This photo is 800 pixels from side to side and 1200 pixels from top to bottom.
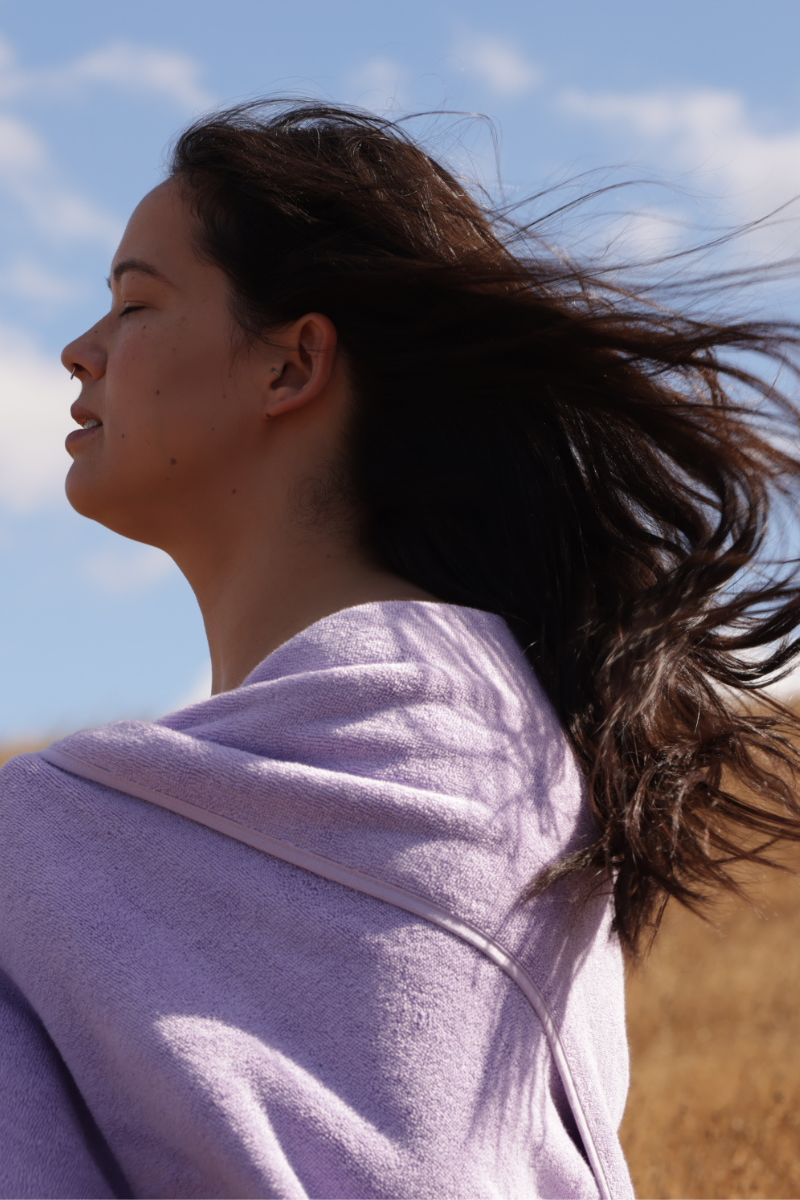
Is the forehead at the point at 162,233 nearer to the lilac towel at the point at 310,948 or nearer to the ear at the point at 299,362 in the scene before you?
the ear at the point at 299,362

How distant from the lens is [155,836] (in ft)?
4.84

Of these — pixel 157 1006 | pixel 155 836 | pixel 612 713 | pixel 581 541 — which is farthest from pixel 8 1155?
pixel 581 541

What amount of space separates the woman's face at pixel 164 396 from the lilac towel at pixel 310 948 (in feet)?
1.45

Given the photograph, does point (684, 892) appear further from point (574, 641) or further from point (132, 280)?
point (132, 280)

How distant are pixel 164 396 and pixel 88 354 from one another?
17cm

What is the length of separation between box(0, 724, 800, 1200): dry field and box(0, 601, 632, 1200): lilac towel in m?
0.49

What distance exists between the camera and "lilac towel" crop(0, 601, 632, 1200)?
4.45ft

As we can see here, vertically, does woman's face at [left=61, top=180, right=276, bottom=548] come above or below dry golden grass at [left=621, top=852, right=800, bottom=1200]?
above

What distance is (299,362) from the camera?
6.62ft

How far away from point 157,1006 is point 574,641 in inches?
26.3

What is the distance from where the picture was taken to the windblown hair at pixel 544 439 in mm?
1905

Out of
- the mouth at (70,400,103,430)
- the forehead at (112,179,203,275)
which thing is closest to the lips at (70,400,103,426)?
the mouth at (70,400,103,430)

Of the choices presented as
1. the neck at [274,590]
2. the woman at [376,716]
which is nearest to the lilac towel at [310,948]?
the woman at [376,716]

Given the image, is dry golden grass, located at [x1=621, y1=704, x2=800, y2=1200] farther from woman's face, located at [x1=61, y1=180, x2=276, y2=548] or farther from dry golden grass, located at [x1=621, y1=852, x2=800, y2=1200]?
woman's face, located at [x1=61, y1=180, x2=276, y2=548]
